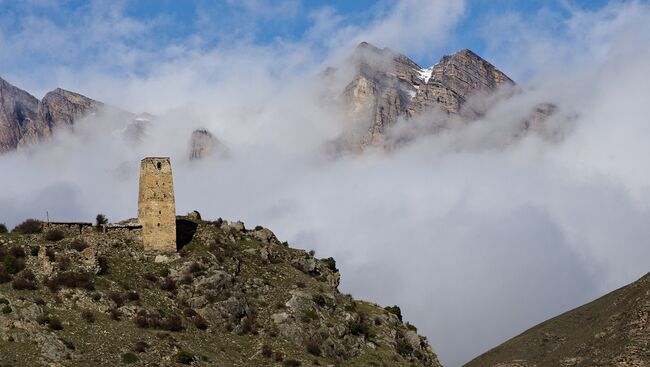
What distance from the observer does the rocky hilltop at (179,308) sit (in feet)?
247

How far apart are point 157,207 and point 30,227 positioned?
14.3 m

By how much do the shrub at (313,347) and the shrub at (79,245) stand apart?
26.3 m

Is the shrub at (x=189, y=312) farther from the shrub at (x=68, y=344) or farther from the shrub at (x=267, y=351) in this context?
the shrub at (x=68, y=344)

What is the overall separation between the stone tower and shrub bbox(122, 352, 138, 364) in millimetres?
20873

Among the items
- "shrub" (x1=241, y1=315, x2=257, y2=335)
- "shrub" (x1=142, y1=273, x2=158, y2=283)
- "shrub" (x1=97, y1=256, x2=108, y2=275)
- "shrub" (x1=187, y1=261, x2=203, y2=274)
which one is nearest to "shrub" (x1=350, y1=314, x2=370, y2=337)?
"shrub" (x1=241, y1=315, x2=257, y2=335)

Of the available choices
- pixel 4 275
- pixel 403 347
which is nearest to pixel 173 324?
pixel 4 275

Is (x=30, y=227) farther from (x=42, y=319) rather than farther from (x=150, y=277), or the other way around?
(x=42, y=319)

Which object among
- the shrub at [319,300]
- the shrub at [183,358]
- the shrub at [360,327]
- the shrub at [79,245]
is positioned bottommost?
the shrub at [183,358]

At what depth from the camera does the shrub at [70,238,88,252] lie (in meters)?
89.7

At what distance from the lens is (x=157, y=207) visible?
9431cm

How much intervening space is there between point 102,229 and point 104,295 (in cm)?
1465

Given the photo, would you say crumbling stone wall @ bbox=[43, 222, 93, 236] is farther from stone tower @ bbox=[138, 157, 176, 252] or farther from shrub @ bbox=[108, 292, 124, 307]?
shrub @ bbox=[108, 292, 124, 307]

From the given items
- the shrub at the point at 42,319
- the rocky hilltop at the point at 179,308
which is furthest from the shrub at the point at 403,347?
the shrub at the point at 42,319

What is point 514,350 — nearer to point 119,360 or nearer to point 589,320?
point 589,320
